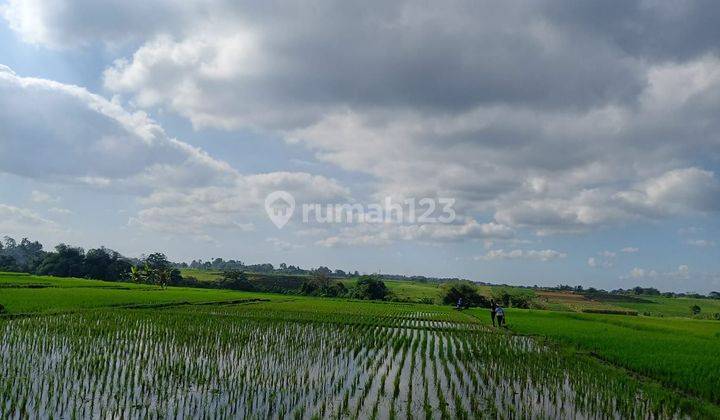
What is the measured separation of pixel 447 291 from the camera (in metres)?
56.6

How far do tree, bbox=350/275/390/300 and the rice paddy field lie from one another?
45997mm

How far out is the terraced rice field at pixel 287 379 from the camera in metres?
7.00

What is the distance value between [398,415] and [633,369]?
833 centimetres

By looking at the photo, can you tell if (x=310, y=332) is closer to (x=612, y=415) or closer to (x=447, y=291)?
(x=612, y=415)

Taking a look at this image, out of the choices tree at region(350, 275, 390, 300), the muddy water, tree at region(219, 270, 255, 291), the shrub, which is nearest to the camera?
the muddy water

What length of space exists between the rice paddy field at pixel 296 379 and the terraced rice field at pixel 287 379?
29mm

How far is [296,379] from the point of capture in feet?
29.7

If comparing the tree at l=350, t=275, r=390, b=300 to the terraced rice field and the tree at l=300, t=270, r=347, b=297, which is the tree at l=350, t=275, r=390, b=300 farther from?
the terraced rice field

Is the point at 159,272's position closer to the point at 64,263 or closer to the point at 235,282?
the point at 235,282

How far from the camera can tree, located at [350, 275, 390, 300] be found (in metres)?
61.6

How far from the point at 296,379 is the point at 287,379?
8.2 inches

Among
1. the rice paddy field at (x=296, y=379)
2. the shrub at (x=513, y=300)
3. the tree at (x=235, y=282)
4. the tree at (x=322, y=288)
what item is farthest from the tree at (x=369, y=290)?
the rice paddy field at (x=296, y=379)

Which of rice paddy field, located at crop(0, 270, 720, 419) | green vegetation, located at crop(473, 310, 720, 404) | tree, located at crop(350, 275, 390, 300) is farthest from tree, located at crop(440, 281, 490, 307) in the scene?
rice paddy field, located at crop(0, 270, 720, 419)

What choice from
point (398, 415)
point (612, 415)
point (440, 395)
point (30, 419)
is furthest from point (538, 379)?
point (30, 419)
